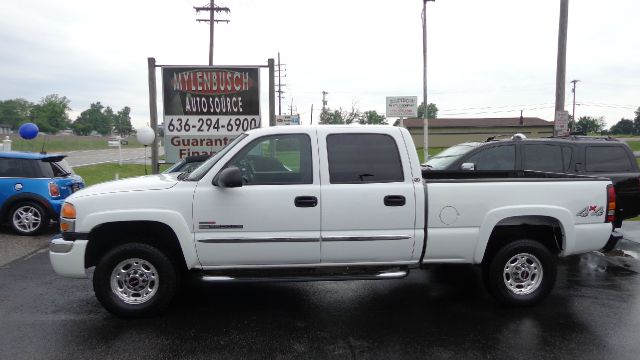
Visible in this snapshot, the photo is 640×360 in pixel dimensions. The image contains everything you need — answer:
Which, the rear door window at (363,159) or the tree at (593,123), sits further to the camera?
the tree at (593,123)

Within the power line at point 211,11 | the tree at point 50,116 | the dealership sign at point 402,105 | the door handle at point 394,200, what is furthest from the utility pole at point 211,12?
the tree at point 50,116

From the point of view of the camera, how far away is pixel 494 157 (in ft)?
26.9

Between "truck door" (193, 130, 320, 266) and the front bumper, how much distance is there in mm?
1092

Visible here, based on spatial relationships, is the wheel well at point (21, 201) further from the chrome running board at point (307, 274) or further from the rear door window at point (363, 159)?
the rear door window at point (363, 159)

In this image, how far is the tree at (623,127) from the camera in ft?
363

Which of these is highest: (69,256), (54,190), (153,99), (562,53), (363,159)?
(562,53)

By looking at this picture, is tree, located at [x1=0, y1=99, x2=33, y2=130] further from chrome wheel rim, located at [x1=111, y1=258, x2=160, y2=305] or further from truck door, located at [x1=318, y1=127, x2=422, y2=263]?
truck door, located at [x1=318, y1=127, x2=422, y2=263]

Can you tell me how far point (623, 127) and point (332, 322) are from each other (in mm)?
130201

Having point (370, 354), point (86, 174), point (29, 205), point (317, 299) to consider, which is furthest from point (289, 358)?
point (86, 174)

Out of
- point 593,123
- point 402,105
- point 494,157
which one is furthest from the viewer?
point 593,123

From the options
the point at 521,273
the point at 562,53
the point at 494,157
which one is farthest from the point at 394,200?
the point at 562,53

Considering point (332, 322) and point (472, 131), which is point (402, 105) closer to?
point (332, 322)

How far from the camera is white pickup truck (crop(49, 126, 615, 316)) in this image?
4.47 m

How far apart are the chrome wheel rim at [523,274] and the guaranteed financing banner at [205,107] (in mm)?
7105
